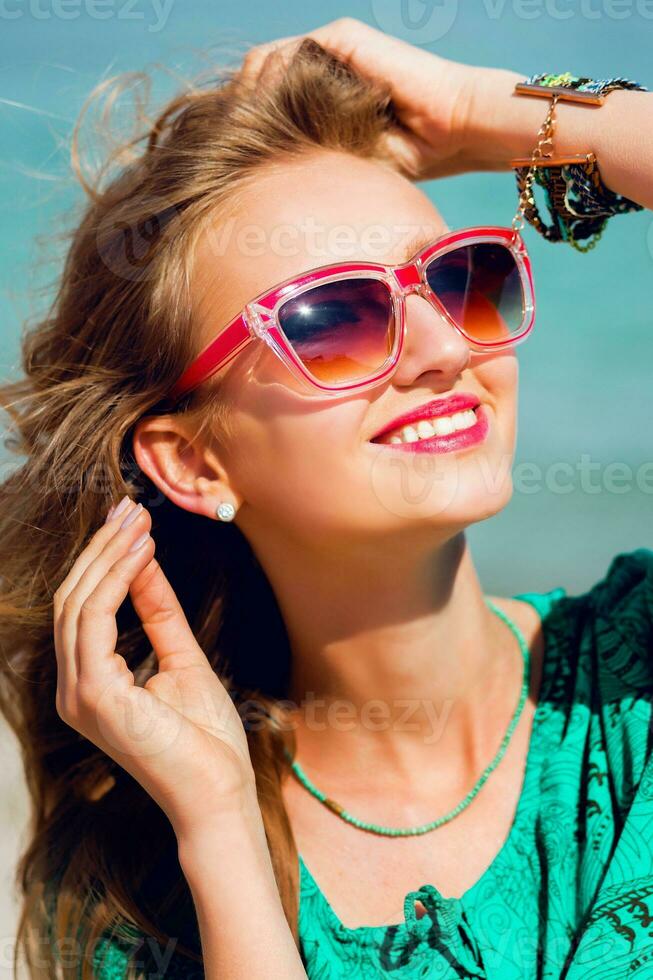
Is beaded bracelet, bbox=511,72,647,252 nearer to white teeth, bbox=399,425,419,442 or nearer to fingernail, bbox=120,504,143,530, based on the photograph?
white teeth, bbox=399,425,419,442

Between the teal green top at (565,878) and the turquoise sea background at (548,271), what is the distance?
4411 millimetres

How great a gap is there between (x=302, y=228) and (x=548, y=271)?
806 centimetres

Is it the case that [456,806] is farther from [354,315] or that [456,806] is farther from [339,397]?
[354,315]

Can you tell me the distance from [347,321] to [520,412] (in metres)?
6.14

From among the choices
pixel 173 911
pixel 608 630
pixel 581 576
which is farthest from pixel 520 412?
pixel 173 911

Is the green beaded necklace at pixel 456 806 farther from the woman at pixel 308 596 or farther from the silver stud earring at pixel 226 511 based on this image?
the silver stud earring at pixel 226 511

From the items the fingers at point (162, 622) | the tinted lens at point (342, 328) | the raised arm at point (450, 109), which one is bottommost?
the fingers at point (162, 622)

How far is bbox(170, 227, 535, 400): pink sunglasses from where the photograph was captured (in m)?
2.35

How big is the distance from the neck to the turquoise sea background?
4004 mm

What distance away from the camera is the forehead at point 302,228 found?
7.97 ft

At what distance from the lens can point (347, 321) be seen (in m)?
2.38

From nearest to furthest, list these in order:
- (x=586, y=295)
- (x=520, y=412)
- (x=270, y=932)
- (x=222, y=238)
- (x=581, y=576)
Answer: (x=270, y=932)
(x=222, y=238)
(x=581, y=576)
(x=520, y=412)
(x=586, y=295)

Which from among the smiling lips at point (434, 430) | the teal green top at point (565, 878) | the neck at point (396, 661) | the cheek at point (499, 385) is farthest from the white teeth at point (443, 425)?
the teal green top at point (565, 878)

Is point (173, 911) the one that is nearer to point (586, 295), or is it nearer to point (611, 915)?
point (611, 915)
